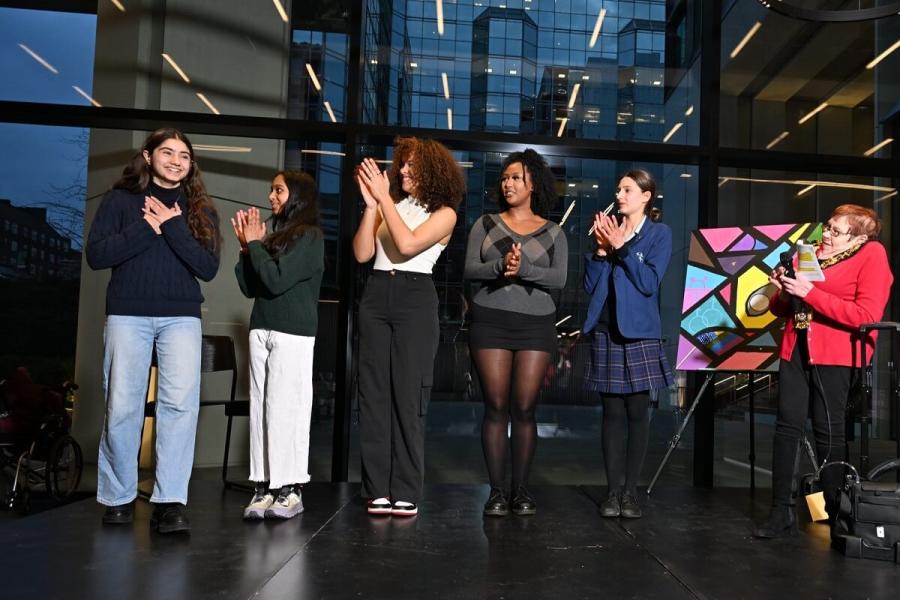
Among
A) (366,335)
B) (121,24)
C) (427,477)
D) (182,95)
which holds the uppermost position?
(121,24)

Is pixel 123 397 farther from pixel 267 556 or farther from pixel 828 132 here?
pixel 828 132

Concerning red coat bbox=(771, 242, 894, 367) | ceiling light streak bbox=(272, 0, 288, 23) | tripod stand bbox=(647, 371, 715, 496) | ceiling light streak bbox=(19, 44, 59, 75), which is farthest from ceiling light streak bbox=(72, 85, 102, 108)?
red coat bbox=(771, 242, 894, 367)

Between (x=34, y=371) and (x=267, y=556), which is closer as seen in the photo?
(x=267, y=556)

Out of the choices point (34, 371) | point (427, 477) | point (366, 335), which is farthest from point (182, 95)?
point (427, 477)

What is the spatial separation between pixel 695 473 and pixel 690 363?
2.74ft

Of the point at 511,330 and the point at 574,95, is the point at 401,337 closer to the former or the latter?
the point at 511,330

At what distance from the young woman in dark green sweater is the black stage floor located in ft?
0.65

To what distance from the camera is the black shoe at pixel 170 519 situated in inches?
104

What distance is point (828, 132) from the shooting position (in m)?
4.67

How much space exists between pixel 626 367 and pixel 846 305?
0.91 m

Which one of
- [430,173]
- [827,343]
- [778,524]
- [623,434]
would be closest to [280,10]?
[430,173]

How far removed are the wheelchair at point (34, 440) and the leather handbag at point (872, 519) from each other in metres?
4.44

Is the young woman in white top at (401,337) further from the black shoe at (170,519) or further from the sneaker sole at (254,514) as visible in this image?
the black shoe at (170,519)

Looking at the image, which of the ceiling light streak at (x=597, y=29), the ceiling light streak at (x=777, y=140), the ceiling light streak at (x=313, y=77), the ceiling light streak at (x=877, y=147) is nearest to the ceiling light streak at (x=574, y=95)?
the ceiling light streak at (x=597, y=29)
